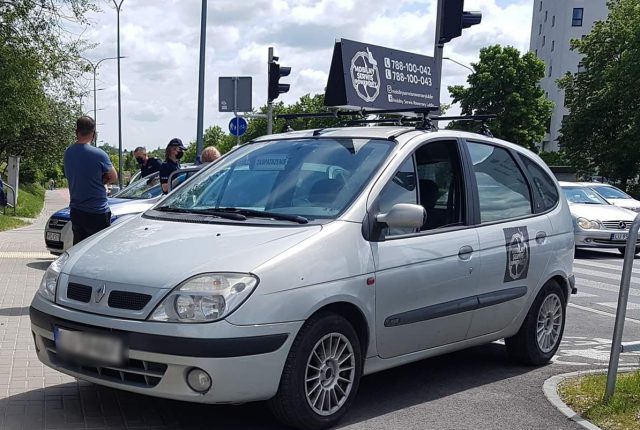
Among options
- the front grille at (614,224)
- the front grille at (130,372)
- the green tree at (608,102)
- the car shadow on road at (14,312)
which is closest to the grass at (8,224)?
the car shadow on road at (14,312)

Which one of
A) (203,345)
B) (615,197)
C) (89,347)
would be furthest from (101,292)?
(615,197)

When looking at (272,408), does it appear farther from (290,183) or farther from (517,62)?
(517,62)

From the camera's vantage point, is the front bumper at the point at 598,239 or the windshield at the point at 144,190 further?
the front bumper at the point at 598,239

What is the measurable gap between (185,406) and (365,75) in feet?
19.3

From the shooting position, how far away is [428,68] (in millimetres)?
10602

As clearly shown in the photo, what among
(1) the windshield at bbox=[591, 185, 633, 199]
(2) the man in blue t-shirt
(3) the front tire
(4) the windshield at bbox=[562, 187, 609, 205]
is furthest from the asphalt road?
(1) the windshield at bbox=[591, 185, 633, 199]

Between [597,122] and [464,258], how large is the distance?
42454 mm

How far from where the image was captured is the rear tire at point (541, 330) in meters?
5.97

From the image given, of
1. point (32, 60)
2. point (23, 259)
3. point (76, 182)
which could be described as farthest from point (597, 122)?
point (76, 182)

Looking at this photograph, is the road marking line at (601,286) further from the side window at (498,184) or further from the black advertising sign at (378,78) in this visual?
the side window at (498,184)

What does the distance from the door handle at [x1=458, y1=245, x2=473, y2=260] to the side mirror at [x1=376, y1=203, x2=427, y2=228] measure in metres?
0.72

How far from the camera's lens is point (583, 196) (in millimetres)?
16688

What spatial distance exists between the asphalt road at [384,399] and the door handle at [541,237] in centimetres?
104

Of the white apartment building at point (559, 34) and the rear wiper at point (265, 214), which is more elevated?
the white apartment building at point (559, 34)
